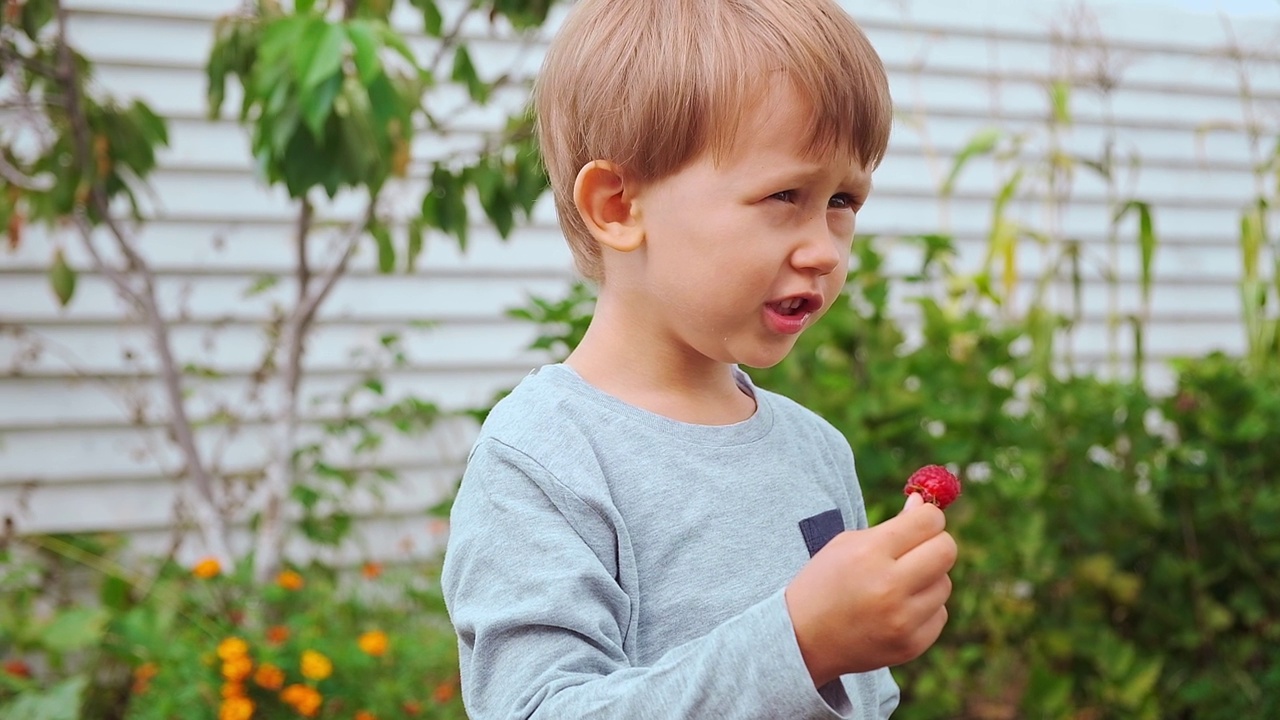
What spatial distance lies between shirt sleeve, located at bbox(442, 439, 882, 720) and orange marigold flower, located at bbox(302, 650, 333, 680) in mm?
1453

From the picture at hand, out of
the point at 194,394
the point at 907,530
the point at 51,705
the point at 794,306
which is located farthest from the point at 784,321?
the point at 194,394

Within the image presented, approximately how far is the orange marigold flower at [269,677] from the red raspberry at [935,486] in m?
1.75

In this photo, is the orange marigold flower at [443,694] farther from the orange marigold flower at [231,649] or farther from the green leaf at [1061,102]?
the green leaf at [1061,102]

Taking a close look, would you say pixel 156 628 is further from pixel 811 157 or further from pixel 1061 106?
pixel 1061 106

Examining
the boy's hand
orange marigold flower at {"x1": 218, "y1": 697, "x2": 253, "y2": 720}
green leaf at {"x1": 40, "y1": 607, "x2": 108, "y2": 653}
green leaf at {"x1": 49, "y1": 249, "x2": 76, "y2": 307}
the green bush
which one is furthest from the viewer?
green leaf at {"x1": 49, "y1": 249, "x2": 76, "y2": 307}

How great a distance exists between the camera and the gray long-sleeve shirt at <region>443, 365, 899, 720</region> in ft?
2.64

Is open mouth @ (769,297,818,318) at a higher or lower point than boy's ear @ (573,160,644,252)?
lower

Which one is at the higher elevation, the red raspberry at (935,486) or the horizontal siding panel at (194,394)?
the red raspberry at (935,486)

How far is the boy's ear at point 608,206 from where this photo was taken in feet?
3.27

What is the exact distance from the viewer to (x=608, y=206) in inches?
39.8

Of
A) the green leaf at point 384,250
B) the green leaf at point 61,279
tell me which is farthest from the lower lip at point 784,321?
the green leaf at point 61,279

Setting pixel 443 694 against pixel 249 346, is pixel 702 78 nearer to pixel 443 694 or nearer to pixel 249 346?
pixel 443 694

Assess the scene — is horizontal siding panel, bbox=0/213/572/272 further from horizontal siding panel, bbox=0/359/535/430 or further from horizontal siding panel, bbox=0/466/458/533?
horizontal siding panel, bbox=0/466/458/533

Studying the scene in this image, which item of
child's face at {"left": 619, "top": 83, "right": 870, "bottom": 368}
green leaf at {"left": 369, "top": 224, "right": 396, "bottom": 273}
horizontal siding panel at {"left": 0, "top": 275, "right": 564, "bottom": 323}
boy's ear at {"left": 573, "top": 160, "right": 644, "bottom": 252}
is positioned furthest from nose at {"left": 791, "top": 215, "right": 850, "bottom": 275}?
horizontal siding panel at {"left": 0, "top": 275, "right": 564, "bottom": 323}
